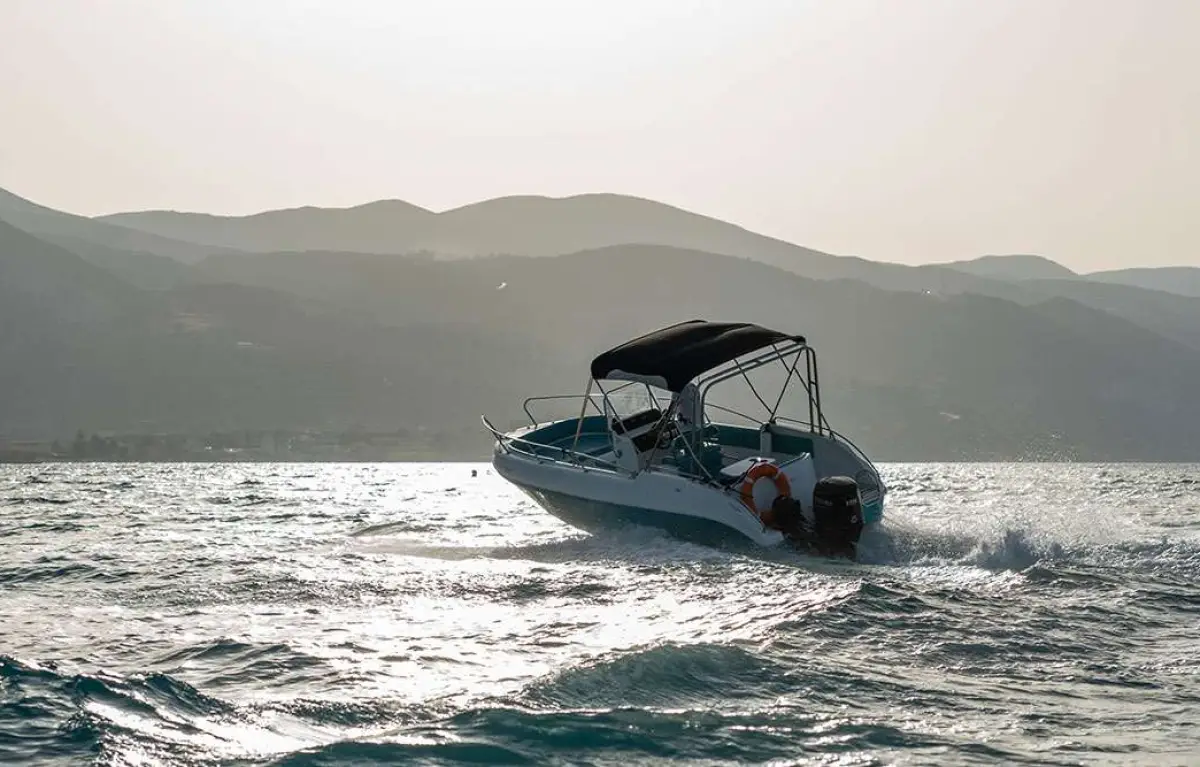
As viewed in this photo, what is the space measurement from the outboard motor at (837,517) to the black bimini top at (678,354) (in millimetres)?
3184

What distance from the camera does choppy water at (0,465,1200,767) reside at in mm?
8664

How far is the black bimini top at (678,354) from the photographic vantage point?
2091cm

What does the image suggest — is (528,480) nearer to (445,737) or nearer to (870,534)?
(870,534)

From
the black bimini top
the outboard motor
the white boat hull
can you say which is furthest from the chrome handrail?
the outboard motor

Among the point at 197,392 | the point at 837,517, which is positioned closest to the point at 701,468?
the point at 837,517

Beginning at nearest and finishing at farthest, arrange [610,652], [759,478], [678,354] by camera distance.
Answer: [610,652] → [759,478] → [678,354]

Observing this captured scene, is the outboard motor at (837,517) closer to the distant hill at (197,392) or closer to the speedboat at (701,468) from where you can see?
the speedboat at (701,468)

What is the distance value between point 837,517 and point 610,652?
8578 mm

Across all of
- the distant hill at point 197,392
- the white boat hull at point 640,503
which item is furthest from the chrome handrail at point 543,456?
the distant hill at point 197,392

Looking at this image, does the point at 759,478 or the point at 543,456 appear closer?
the point at 759,478

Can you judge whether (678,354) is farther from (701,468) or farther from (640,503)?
(640,503)

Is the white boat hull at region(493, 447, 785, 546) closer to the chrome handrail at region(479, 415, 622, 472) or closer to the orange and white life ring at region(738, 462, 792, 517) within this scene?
the chrome handrail at region(479, 415, 622, 472)

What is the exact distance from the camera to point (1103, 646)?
12.0 meters

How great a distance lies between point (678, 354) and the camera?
2142 centimetres
